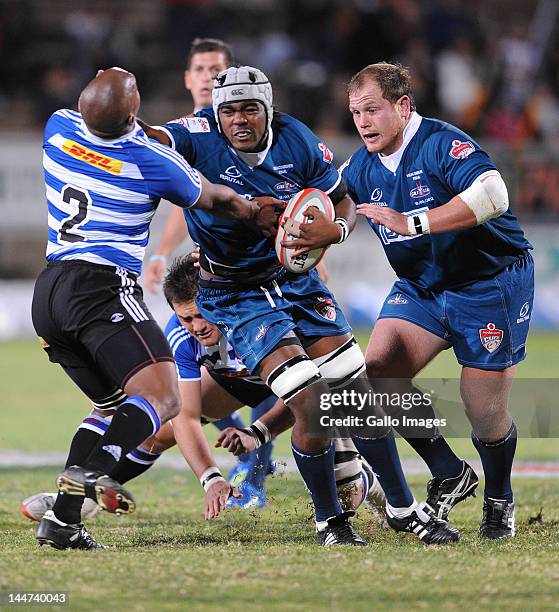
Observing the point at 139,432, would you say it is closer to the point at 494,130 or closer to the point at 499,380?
the point at 499,380

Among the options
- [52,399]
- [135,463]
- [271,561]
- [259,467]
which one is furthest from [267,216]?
[52,399]

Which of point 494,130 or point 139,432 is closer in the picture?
point 139,432

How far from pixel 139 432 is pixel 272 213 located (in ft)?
4.41

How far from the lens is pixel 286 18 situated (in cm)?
2072

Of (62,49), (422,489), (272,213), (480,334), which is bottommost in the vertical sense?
(422,489)

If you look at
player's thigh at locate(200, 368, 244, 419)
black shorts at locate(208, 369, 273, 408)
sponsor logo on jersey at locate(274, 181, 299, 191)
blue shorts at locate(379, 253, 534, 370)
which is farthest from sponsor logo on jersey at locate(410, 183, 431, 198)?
player's thigh at locate(200, 368, 244, 419)

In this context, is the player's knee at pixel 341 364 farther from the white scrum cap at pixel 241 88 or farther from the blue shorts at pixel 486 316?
the white scrum cap at pixel 241 88

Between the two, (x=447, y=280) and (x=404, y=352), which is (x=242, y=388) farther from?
(x=447, y=280)

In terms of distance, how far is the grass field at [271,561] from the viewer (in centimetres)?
443

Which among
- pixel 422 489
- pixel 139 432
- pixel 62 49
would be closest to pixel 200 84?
pixel 422 489

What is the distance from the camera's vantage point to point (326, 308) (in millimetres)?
6312

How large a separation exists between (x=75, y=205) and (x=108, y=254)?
0.91 ft

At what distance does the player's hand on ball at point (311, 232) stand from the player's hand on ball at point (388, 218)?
0.20 metres

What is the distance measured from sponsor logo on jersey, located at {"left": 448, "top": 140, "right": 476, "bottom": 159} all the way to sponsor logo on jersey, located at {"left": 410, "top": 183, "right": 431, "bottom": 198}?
0.77ft
